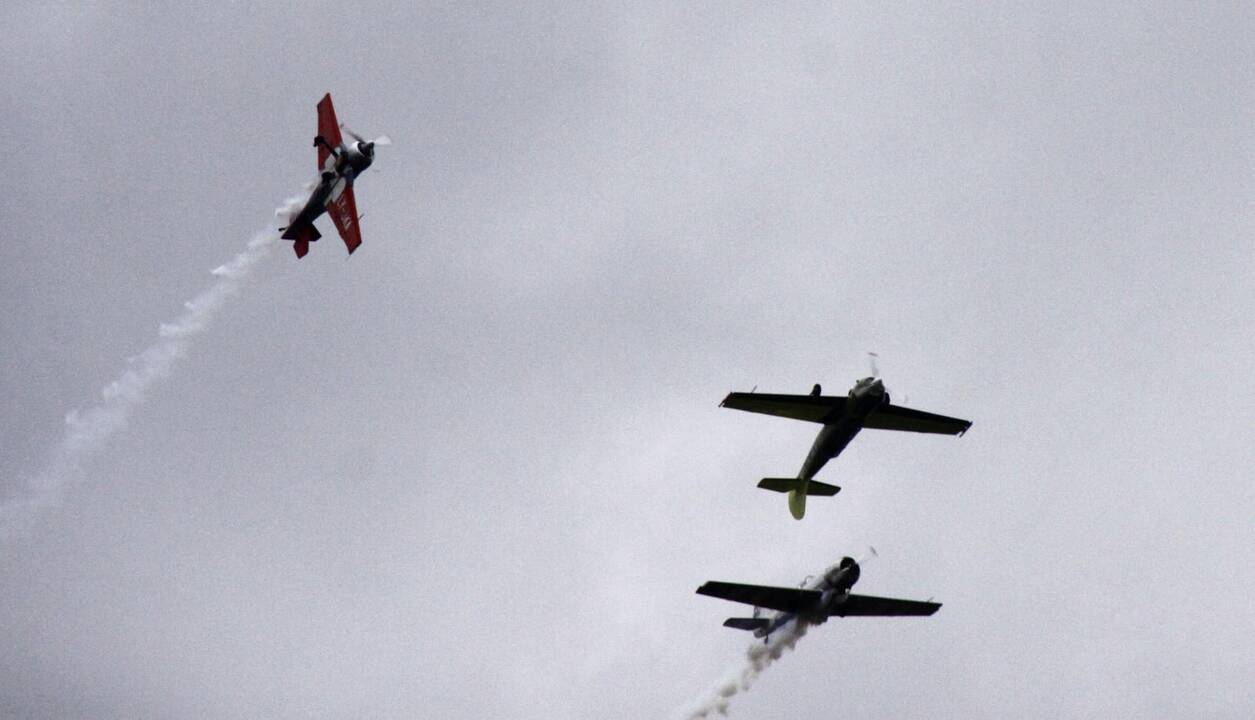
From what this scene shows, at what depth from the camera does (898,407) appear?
108m

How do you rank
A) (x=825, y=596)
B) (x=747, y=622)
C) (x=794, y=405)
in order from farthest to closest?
(x=747, y=622), (x=825, y=596), (x=794, y=405)

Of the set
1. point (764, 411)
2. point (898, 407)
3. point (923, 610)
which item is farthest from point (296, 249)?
point (923, 610)

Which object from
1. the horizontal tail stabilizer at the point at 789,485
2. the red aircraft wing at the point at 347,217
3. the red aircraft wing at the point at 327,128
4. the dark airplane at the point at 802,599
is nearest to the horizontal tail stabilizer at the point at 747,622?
the dark airplane at the point at 802,599

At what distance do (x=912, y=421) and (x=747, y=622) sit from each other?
14.6 meters

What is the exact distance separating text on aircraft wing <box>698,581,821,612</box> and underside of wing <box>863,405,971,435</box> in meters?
9.90

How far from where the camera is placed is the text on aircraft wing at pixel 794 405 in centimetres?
10612

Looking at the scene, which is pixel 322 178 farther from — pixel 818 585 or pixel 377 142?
pixel 818 585

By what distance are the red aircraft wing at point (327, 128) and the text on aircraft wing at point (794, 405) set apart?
25.8 meters

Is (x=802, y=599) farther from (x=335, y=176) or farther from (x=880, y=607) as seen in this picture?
(x=335, y=176)

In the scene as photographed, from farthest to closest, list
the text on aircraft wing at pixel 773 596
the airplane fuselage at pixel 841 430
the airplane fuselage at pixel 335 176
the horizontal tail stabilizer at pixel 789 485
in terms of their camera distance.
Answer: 1. the horizontal tail stabilizer at pixel 789 485
2. the text on aircraft wing at pixel 773 596
3. the airplane fuselage at pixel 335 176
4. the airplane fuselage at pixel 841 430

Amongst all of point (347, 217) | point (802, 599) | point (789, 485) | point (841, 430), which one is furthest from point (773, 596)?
point (347, 217)

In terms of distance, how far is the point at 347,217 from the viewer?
11006 cm

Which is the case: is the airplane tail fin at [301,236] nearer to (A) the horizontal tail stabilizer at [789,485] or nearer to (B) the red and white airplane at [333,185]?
(B) the red and white airplane at [333,185]

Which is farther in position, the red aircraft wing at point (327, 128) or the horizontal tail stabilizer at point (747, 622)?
the horizontal tail stabilizer at point (747, 622)
